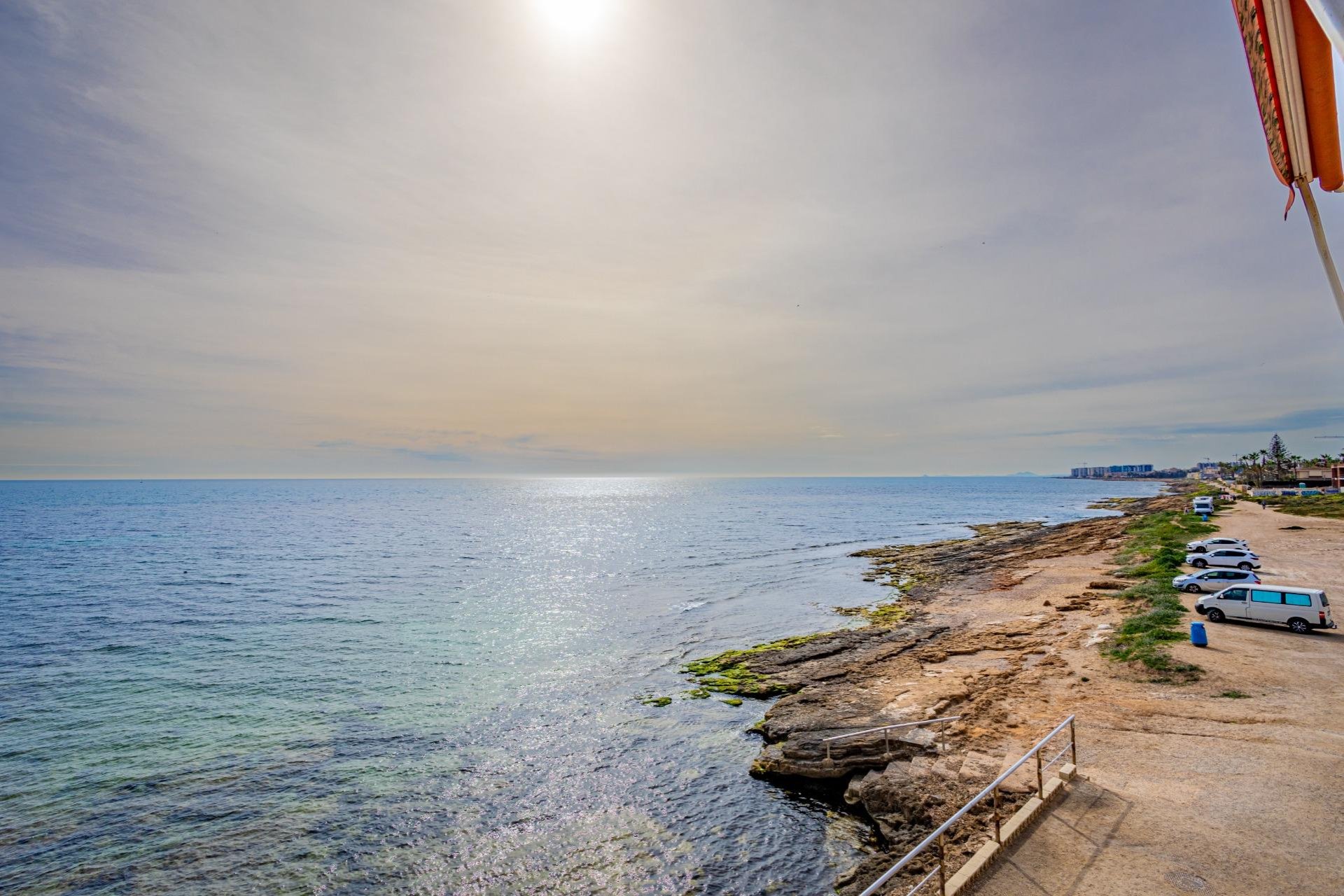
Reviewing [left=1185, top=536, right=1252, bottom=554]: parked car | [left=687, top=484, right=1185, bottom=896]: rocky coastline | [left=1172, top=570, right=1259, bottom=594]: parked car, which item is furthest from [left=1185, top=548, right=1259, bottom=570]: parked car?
[left=1172, top=570, right=1259, bottom=594]: parked car

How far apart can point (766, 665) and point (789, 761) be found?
38.8ft

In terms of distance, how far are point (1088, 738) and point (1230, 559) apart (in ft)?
112

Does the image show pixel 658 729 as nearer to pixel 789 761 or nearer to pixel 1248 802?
pixel 789 761

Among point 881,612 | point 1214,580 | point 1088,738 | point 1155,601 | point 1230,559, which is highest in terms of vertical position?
point 1230,559

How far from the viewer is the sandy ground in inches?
451

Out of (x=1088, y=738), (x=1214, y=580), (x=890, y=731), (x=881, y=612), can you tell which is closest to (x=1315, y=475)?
(x=1214, y=580)

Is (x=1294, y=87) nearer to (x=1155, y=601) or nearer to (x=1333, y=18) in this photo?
(x=1333, y=18)

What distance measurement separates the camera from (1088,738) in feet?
60.5

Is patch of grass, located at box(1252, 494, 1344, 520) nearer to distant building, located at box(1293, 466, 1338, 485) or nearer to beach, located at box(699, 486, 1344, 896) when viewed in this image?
distant building, located at box(1293, 466, 1338, 485)

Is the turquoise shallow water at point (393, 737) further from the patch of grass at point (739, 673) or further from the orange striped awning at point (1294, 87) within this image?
the orange striped awning at point (1294, 87)

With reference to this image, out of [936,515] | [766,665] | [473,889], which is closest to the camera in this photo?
[473,889]

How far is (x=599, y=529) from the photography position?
12662 centimetres

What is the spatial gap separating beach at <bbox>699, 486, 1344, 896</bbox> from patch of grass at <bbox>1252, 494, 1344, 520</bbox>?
47403 millimetres

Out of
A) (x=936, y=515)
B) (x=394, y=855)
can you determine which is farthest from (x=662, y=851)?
(x=936, y=515)
